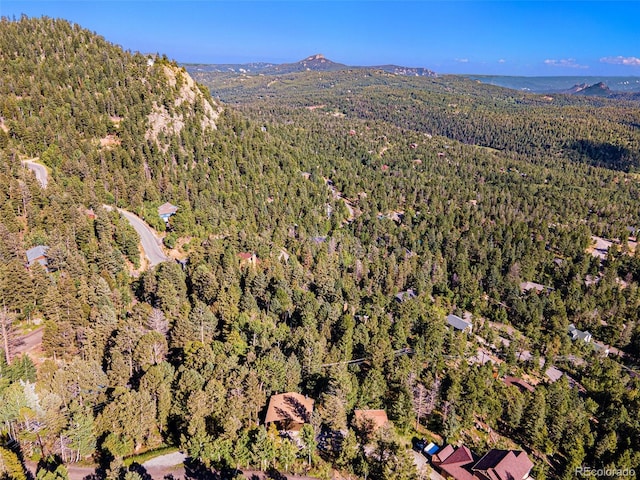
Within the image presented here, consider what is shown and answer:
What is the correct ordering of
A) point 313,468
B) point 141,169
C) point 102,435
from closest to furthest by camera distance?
point 102,435 < point 313,468 < point 141,169

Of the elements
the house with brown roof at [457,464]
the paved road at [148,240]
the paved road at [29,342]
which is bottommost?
the house with brown roof at [457,464]

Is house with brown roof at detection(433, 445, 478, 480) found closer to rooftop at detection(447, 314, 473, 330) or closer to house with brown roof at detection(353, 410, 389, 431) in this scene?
house with brown roof at detection(353, 410, 389, 431)

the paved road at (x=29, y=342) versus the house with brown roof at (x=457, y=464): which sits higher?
the paved road at (x=29, y=342)

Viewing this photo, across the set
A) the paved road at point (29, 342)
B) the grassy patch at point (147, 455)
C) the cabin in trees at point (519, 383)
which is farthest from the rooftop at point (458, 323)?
the paved road at point (29, 342)

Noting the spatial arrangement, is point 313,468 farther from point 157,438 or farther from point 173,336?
point 173,336

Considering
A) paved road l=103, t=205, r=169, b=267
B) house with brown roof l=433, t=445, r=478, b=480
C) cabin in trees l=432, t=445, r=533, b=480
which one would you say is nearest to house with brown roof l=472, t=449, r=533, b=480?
cabin in trees l=432, t=445, r=533, b=480


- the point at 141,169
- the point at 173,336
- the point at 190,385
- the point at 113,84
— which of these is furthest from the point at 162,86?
the point at 190,385

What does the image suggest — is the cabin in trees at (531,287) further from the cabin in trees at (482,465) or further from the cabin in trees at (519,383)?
the cabin in trees at (482,465)
